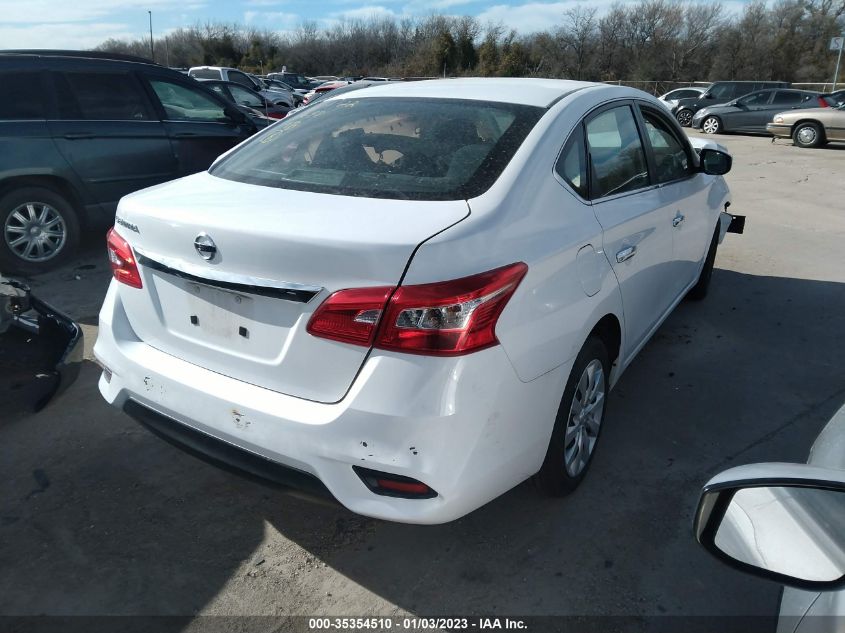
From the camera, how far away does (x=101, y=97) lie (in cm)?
636

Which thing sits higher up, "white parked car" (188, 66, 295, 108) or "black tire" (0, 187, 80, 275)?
"black tire" (0, 187, 80, 275)

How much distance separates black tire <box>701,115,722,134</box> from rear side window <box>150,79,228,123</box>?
18.6 metres

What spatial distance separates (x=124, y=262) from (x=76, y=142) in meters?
4.11

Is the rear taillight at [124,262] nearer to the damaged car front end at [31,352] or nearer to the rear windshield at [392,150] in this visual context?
the rear windshield at [392,150]

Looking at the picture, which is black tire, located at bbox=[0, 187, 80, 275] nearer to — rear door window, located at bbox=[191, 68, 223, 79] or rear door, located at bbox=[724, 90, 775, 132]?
rear door window, located at bbox=[191, 68, 223, 79]

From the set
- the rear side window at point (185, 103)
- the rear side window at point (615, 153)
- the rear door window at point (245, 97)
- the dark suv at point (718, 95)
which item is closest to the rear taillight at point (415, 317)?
the rear side window at point (615, 153)

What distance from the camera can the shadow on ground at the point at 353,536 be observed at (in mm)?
2467

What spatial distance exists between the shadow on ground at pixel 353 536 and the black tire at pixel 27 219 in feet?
8.72

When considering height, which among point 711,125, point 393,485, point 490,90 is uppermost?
point 490,90

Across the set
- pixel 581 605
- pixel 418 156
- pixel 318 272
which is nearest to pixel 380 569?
pixel 581 605

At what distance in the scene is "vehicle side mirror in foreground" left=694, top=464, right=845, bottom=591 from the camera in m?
1.26

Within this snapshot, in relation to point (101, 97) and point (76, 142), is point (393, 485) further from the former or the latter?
point (101, 97)

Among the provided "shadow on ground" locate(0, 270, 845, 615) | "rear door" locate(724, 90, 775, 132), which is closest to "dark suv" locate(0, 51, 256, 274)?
"shadow on ground" locate(0, 270, 845, 615)

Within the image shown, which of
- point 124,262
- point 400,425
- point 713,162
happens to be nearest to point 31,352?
point 124,262
